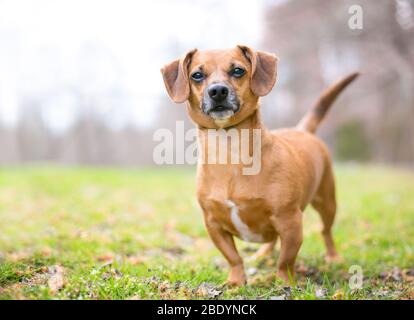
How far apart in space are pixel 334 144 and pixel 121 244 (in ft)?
70.7

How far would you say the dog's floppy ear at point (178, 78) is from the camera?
403 centimetres

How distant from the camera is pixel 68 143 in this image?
27938mm

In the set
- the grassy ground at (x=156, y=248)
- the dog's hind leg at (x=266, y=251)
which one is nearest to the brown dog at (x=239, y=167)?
the grassy ground at (x=156, y=248)

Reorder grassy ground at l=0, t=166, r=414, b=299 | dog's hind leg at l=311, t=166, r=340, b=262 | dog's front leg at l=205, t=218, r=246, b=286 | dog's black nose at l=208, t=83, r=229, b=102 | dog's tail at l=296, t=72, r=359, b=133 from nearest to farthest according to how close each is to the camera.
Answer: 1. grassy ground at l=0, t=166, r=414, b=299
2. dog's black nose at l=208, t=83, r=229, b=102
3. dog's front leg at l=205, t=218, r=246, b=286
4. dog's hind leg at l=311, t=166, r=340, b=262
5. dog's tail at l=296, t=72, r=359, b=133

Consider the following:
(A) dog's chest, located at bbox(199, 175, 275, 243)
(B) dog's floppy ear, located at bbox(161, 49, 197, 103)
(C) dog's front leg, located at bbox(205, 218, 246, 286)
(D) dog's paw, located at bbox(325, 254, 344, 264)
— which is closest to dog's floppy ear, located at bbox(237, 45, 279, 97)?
(B) dog's floppy ear, located at bbox(161, 49, 197, 103)

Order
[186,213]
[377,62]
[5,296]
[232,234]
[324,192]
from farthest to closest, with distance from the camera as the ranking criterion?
[377,62] < [186,213] < [324,192] < [232,234] < [5,296]

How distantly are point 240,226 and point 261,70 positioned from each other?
129 centimetres

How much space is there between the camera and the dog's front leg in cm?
420

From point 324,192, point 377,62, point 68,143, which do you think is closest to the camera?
point 324,192

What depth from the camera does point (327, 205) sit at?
5367mm

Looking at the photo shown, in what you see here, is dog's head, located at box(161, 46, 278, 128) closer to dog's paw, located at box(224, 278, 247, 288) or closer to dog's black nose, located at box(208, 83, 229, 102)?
dog's black nose, located at box(208, 83, 229, 102)

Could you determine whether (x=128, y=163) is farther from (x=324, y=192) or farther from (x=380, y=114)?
(x=324, y=192)


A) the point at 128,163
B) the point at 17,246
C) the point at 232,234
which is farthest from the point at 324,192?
the point at 128,163
